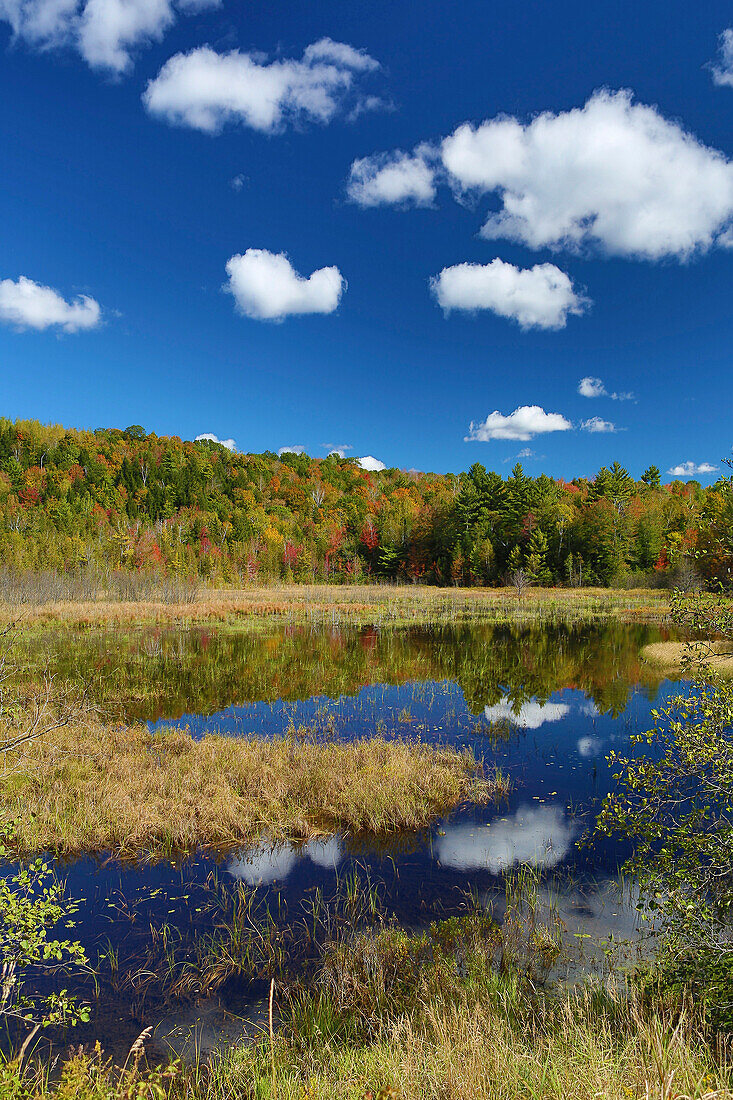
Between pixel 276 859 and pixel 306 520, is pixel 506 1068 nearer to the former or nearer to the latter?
pixel 276 859

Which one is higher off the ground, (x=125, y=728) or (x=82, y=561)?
(x=82, y=561)

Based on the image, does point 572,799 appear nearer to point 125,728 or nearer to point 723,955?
point 723,955

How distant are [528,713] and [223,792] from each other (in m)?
9.49

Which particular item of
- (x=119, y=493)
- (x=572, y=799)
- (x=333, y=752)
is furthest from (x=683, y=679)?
(x=119, y=493)

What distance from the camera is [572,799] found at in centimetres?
1008

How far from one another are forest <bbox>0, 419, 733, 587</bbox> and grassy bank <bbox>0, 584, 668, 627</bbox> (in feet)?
16.7

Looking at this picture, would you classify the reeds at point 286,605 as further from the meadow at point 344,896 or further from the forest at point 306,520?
the meadow at point 344,896

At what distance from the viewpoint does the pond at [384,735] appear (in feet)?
20.6

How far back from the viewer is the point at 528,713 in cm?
1588

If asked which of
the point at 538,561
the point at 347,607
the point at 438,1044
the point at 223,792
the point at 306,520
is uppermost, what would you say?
the point at 306,520

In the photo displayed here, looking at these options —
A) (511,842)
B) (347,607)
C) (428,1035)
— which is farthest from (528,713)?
(347,607)

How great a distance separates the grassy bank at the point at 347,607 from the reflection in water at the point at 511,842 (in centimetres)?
2604

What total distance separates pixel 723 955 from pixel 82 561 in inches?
2425

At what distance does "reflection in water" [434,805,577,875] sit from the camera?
793 centimetres
